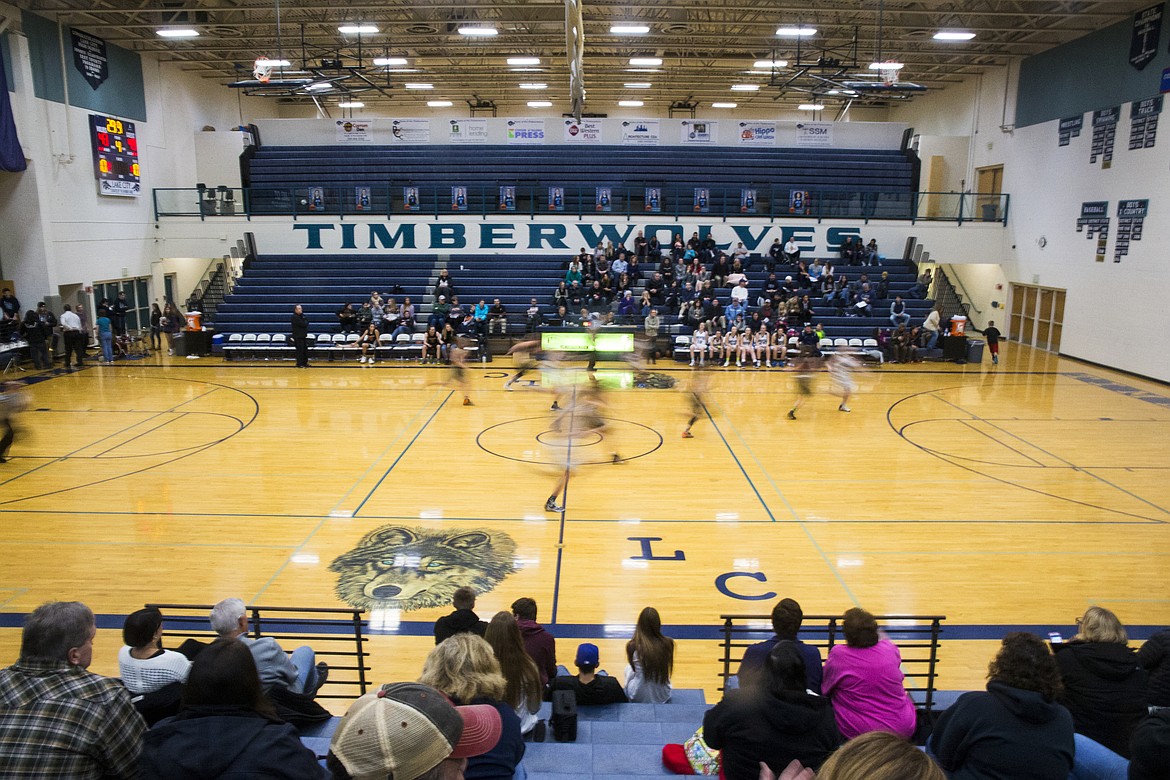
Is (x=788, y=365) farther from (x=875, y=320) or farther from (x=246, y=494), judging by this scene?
(x=246, y=494)

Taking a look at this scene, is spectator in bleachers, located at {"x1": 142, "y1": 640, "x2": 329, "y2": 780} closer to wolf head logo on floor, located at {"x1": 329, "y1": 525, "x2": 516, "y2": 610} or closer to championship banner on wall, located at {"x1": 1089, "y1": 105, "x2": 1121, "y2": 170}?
wolf head logo on floor, located at {"x1": 329, "y1": 525, "x2": 516, "y2": 610}

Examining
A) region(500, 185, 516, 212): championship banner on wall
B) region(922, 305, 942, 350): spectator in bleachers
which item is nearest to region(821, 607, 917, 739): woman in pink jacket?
region(922, 305, 942, 350): spectator in bleachers

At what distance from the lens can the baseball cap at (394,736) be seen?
218 centimetres

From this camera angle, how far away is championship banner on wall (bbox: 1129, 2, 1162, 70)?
19.9m

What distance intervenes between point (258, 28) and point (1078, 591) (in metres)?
26.7

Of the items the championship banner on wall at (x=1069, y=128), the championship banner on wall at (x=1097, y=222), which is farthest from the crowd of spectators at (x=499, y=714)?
the championship banner on wall at (x=1069, y=128)

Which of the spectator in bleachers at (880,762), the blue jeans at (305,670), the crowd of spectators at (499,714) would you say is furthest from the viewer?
the blue jeans at (305,670)

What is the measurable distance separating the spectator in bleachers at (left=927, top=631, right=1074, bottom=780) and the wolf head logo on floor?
Answer: 227 inches

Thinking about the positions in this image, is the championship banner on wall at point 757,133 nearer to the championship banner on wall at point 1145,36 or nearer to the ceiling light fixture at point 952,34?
the ceiling light fixture at point 952,34

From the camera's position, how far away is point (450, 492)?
11445mm

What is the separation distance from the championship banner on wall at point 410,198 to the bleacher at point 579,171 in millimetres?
271

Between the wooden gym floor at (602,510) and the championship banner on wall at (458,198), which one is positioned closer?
the wooden gym floor at (602,510)

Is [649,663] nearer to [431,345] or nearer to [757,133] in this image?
[431,345]

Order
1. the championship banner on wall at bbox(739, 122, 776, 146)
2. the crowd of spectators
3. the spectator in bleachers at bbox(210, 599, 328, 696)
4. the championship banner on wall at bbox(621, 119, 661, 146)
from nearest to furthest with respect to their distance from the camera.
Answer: the crowd of spectators
the spectator in bleachers at bbox(210, 599, 328, 696)
the championship banner on wall at bbox(739, 122, 776, 146)
the championship banner on wall at bbox(621, 119, 661, 146)
